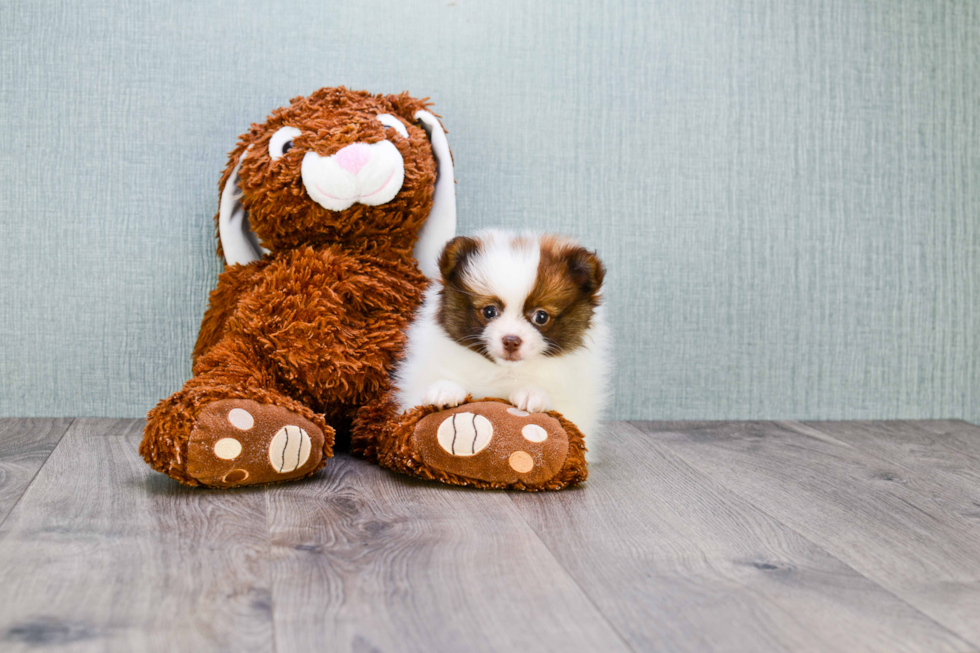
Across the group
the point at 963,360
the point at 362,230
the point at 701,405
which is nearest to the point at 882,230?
the point at 963,360

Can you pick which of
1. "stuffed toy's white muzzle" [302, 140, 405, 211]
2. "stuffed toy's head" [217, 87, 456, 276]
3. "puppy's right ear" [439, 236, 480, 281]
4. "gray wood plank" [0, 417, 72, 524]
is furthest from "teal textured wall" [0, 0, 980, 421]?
"puppy's right ear" [439, 236, 480, 281]

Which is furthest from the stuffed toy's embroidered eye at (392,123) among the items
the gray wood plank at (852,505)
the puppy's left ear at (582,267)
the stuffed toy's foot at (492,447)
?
the gray wood plank at (852,505)

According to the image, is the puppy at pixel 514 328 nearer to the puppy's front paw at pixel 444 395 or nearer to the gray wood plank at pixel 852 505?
the puppy's front paw at pixel 444 395

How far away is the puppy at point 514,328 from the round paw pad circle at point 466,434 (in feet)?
0.16

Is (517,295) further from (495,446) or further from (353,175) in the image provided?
(353,175)

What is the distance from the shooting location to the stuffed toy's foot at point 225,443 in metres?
1.13

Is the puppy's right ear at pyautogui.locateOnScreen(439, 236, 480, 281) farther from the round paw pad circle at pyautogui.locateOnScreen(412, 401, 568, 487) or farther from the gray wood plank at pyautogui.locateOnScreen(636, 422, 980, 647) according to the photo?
the gray wood plank at pyautogui.locateOnScreen(636, 422, 980, 647)

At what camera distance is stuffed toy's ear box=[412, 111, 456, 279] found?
154 centimetres

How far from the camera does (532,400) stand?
4.14 feet

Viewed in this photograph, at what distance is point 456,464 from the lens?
4.00ft

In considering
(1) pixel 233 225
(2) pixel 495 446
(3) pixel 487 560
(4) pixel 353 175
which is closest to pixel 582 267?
(2) pixel 495 446

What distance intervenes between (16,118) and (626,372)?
4.36 ft

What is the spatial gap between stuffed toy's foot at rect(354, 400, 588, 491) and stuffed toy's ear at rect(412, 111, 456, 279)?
1.24 ft

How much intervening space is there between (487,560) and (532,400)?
37 cm
